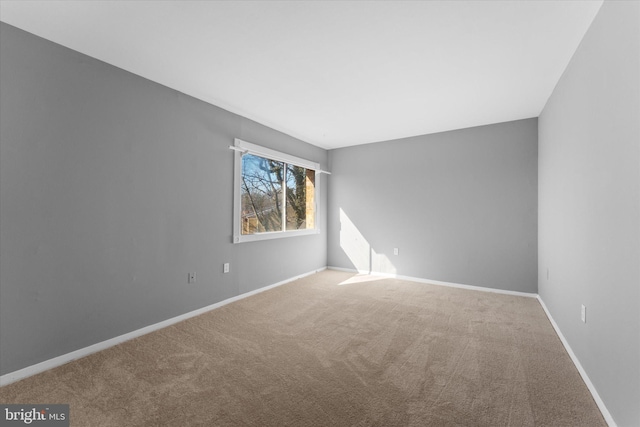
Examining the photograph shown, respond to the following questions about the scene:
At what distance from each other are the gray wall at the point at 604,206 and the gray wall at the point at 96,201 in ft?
11.2

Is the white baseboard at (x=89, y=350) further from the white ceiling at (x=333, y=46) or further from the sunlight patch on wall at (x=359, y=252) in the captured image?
the sunlight patch on wall at (x=359, y=252)

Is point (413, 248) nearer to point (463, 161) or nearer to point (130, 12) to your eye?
point (463, 161)

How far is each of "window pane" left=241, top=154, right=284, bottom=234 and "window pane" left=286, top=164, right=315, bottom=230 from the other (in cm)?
24

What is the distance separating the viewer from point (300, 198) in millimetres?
4953

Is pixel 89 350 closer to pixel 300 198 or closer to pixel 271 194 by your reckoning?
pixel 271 194

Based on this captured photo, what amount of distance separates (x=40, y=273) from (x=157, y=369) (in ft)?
3.67

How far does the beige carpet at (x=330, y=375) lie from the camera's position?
1.55m

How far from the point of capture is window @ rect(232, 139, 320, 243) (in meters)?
3.69

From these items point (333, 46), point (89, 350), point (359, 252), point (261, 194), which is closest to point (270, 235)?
point (261, 194)

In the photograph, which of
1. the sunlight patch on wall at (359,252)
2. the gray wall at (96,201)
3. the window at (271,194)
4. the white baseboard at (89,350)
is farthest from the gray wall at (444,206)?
the white baseboard at (89,350)

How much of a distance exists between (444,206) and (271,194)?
2772mm

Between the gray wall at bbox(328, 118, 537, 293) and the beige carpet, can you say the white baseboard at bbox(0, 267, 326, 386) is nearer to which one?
the beige carpet

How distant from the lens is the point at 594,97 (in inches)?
70.6

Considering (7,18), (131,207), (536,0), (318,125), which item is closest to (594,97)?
(536,0)
